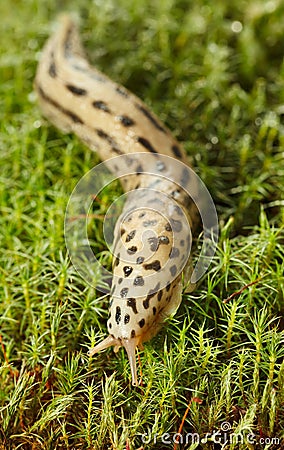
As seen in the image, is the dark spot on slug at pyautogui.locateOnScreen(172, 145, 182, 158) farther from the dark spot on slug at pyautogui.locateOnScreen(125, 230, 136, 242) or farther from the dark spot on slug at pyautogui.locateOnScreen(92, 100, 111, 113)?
the dark spot on slug at pyautogui.locateOnScreen(125, 230, 136, 242)

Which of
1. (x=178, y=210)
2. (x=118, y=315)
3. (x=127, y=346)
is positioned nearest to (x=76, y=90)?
(x=178, y=210)

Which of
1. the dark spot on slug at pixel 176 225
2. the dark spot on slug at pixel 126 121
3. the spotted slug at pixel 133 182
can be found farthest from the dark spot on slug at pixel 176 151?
the dark spot on slug at pixel 176 225

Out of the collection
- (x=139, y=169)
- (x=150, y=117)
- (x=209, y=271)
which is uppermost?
(x=150, y=117)

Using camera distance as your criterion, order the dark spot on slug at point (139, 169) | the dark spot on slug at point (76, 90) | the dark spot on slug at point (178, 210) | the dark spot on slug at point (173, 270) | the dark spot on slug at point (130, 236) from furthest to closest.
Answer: the dark spot on slug at point (76, 90), the dark spot on slug at point (139, 169), the dark spot on slug at point (178, 210), the dark spot on slug at point (130, 236), the dark spot on slug at point (173, 270)

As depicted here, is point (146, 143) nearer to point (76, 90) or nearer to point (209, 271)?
point (76, 90)

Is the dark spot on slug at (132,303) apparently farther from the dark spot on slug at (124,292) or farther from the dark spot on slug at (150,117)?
the dark spot on slug at (150,117)

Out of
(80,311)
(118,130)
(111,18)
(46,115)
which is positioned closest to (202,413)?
(80,311)
